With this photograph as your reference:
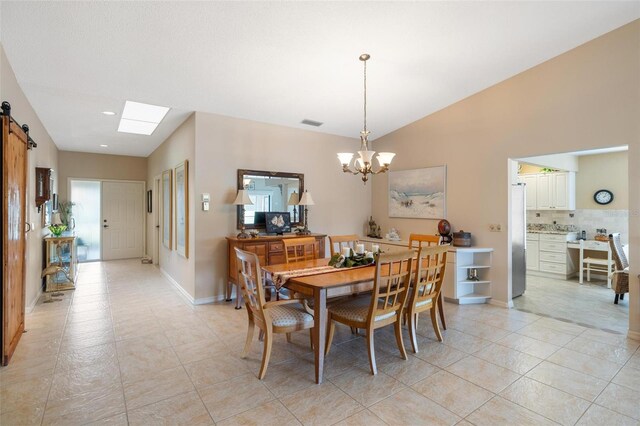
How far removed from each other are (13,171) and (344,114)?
3.89m

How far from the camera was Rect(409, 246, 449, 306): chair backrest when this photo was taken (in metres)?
2.89

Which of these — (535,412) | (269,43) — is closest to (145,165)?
(269,43)

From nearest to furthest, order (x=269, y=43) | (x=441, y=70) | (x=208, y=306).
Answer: (x=269, y=43)
(x=441, y=70)
(x=208, y=306)

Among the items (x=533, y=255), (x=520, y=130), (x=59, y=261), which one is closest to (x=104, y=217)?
(x=59, y=261)

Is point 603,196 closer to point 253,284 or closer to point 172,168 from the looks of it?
point 253,284

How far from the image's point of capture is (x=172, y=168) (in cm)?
560

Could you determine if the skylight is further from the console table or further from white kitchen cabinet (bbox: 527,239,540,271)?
white kitchen cabinet (bbox: 527,239,540,271)

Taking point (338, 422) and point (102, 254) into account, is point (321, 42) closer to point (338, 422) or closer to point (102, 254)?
point (338, 422)

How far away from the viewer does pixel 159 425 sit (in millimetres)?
1979

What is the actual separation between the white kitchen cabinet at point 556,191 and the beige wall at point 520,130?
9.16 feet

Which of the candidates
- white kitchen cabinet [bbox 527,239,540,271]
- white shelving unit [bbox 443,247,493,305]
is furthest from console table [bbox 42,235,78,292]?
white kitchen cabinet [bbox 527,239,540,271]

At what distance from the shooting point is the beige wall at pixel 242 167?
448cm

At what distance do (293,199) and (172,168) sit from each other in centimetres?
221

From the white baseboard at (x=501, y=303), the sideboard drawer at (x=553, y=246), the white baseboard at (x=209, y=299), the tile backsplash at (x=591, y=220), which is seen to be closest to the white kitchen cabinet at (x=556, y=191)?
the tile backsplash at (x=591, y=220)
